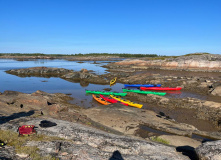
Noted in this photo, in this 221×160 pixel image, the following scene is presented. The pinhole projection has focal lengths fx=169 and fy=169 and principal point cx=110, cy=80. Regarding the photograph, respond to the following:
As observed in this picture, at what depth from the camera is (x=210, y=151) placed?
9.87m

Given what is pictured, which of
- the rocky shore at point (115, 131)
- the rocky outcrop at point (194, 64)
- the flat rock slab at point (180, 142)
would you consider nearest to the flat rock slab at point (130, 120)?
the rocky shore at point (115, 131)

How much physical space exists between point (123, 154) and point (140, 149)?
137cm

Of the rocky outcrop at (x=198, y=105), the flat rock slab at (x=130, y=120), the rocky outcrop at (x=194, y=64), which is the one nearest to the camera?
the flat rock slab at (x=130, y=120)

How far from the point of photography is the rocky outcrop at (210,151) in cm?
951

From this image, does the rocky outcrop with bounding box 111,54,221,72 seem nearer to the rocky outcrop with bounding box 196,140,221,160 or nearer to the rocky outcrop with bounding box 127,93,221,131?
the rocky outcrop with bounding box 127,93,221,131

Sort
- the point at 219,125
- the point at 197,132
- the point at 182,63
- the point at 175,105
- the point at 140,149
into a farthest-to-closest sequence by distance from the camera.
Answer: the point at 182,63, the point at 175,105, the point at 219,125, the point at 197,132, the point at 140,149

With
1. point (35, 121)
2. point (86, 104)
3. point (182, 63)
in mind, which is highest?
point (182, 63)

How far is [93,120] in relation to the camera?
19719 mm

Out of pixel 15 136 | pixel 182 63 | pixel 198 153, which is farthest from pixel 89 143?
pixel 182 63

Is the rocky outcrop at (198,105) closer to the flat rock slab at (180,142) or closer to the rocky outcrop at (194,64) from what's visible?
the flat rock slab at (180,142)

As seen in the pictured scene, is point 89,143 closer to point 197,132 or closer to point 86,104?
point 197,132

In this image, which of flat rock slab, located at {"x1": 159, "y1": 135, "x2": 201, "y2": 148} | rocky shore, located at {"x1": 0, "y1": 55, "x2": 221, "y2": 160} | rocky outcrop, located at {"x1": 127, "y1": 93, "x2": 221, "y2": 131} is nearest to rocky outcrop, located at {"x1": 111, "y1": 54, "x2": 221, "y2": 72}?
rocky shore, located at {"x1": 0, "y1": 55, "x2": 221, "y2": 160}

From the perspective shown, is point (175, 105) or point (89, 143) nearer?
point (89, 143)

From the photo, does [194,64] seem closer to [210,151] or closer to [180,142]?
[180,142]
